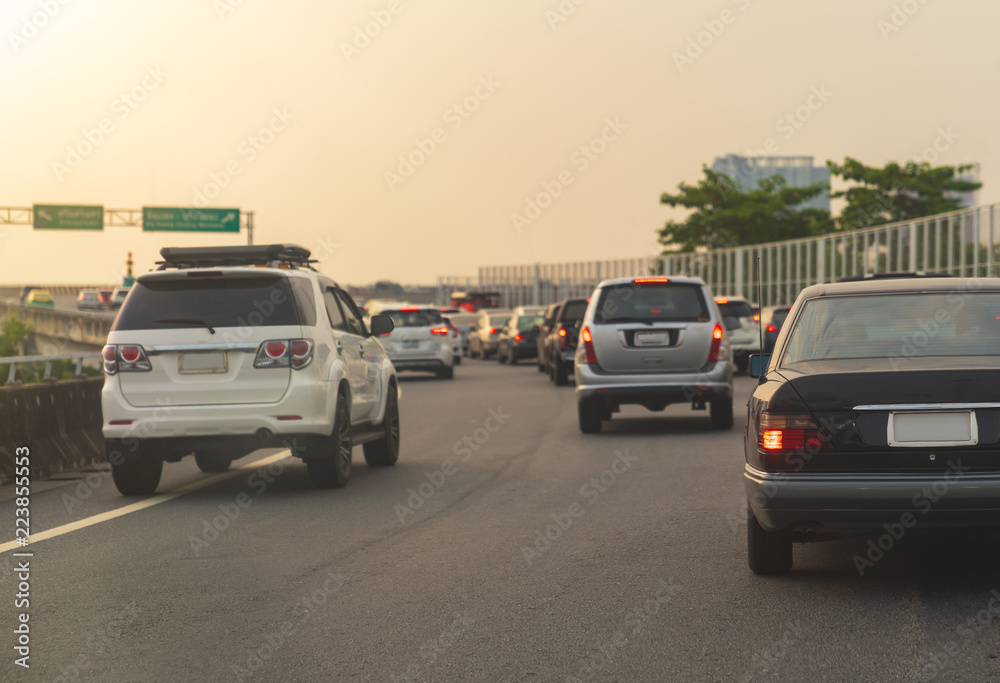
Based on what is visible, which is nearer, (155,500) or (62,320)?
(155,500)

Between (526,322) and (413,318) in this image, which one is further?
(526,322)

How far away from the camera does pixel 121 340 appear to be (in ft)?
32.1

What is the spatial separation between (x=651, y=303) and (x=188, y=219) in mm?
53942

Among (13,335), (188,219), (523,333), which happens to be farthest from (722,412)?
(188,219)

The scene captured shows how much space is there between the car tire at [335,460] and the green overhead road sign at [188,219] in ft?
185

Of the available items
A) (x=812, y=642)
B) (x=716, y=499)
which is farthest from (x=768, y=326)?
(x=812, y=642)

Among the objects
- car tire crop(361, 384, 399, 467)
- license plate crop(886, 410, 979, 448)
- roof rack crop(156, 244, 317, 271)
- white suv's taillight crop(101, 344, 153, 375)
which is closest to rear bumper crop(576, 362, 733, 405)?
car tire crop(361, 384, 399, 467)

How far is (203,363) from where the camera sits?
31.9ft

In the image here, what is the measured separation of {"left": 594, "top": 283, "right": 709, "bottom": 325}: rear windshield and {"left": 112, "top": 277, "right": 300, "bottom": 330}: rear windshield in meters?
5.70

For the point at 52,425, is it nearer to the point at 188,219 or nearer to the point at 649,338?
the point at 649,338

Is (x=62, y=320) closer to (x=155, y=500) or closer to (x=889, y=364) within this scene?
(x=155, y=500)

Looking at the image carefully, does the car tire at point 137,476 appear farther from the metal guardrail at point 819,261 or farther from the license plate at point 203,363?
the metal guardrail at point 819,261

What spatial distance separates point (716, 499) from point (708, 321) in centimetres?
563

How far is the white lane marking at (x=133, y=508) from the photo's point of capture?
314 inches
